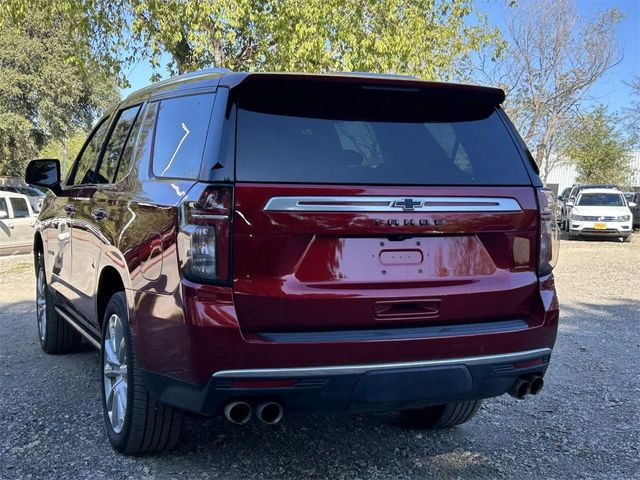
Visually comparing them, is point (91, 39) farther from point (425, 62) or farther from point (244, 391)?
point (244, 391)

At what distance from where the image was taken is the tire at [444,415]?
386 cm

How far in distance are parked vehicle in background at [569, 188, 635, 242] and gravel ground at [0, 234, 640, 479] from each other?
1519cm

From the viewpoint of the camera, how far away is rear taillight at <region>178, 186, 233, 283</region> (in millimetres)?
2629

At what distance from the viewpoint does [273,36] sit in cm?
1258

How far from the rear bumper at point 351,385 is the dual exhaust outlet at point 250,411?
24mm

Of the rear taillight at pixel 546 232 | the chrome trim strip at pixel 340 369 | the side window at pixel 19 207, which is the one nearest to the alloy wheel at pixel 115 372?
the chrome trim strip at pixel 340 369

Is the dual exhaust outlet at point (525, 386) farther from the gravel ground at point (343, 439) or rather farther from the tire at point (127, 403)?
the tire at point (127, 403)

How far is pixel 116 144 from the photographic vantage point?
4230 mm

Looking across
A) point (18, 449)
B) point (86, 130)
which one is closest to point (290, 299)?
point (18, 449)

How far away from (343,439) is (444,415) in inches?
24.3

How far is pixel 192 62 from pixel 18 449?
11.1 m

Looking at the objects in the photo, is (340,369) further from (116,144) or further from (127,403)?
(116,144)

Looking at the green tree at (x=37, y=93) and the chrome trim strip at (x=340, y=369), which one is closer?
the chrome trim strip at (x=340, y=369)

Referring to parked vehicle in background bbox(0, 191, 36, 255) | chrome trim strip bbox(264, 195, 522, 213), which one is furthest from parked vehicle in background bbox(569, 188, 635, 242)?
chrome trim strip bbox(264, 195, 522, 213)
